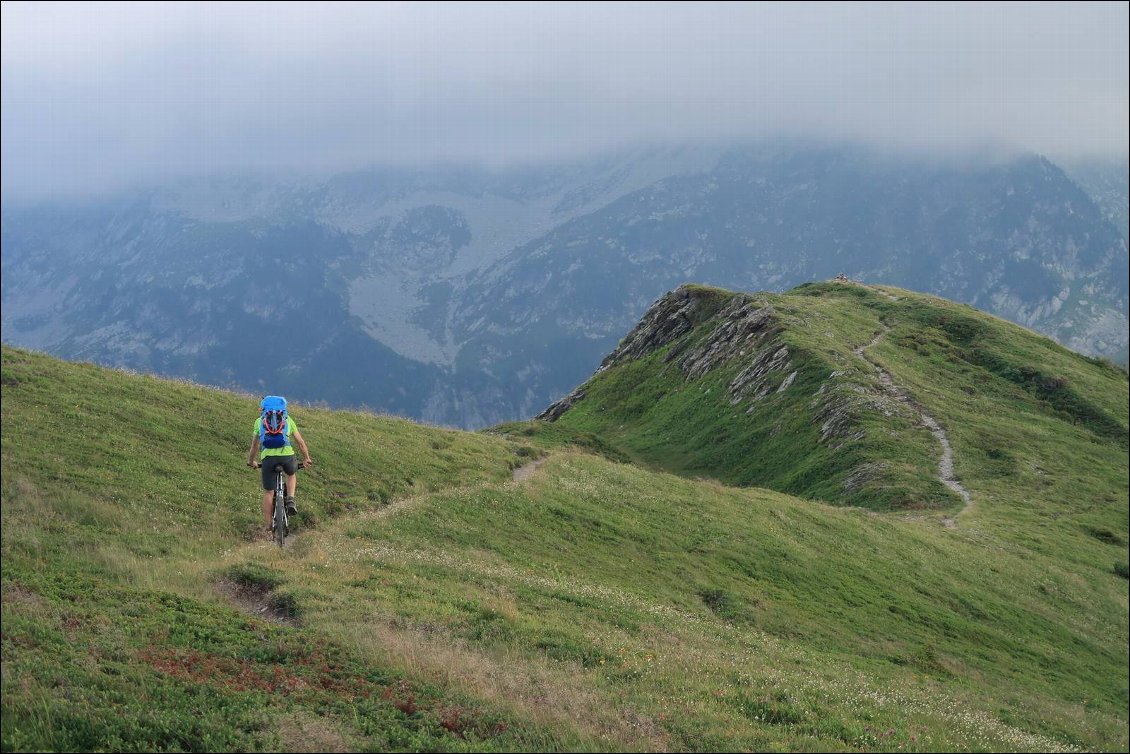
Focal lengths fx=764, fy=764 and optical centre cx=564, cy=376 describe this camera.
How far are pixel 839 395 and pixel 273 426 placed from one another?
72.4 meters

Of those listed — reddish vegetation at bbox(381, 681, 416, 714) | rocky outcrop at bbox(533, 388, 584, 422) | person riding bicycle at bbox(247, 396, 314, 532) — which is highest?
person riding bicycle at bbox(247, 396, 314, 532)

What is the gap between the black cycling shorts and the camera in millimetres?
23469

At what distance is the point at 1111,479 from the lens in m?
77.6

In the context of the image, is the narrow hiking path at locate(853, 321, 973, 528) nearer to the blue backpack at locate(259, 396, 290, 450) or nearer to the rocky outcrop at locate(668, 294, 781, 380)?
the rocky outcrop at locate(668, 294, 781, 380)

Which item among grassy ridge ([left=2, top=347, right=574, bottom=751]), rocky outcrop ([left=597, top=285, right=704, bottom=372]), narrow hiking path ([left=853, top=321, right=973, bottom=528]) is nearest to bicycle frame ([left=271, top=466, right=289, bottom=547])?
grassy ridge ([left=2, top=347, right=574, bottom=751])

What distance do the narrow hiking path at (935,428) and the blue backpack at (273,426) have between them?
54.4 m

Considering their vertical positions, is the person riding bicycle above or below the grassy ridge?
above

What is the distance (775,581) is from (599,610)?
1728cm

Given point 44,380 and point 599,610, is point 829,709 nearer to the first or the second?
point 599,610

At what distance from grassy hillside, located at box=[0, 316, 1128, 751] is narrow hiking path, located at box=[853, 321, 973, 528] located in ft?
36.4

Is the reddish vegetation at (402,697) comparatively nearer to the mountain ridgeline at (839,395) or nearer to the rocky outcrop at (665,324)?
the mountain ridgeline at (839,395)

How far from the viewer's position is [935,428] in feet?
269

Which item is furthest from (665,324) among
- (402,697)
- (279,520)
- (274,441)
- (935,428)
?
(402,697)

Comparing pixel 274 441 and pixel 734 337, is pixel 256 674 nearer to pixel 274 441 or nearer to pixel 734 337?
pixel 274 441
